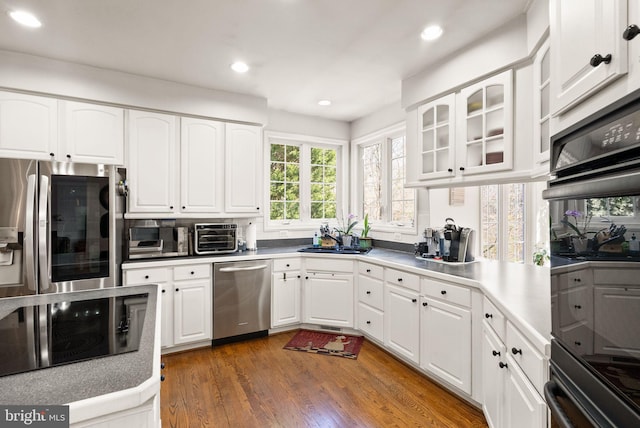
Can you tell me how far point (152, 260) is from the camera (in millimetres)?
3008

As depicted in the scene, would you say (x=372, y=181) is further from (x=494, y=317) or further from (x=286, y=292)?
(x=494, y=317)

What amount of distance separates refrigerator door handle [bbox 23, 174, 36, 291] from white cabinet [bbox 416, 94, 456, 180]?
2.96 metres

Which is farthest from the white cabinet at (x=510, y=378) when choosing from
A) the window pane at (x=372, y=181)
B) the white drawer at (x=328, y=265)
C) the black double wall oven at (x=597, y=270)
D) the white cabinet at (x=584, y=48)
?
the window pane at (x=372, y=181)

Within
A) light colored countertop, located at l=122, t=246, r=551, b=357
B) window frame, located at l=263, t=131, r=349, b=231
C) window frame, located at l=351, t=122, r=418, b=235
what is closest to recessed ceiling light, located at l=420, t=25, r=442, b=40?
window frame, located at l=351, t=122, r=418, b=235

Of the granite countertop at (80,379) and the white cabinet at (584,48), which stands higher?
the white cabinet at (584,48)

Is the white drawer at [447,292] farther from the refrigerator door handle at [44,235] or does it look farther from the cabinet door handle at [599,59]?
the refrigerator door handle at [44,235]

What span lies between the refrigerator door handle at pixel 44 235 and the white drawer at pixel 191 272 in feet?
3.10

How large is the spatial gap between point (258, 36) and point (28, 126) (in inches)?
79.6

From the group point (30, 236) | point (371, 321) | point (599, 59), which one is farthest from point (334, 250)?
point (599, 59)

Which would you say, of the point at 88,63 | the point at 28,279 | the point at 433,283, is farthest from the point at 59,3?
the point at 433,283

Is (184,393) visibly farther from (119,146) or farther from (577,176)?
(577,176)

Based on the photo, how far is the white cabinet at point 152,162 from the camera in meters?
3.02

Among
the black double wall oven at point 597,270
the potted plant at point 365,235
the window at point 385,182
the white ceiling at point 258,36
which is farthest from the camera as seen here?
the potted plant at point 365,235

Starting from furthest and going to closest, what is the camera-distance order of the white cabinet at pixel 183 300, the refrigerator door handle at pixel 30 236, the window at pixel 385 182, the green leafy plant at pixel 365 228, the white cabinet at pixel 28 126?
the green leafy plant at pixel 365 228
the window at pixel 385 182
the white cabinet at pixel 183 300
the white cabinet at pixel 28 126
the refrigerator door handle at pixel 30 236
